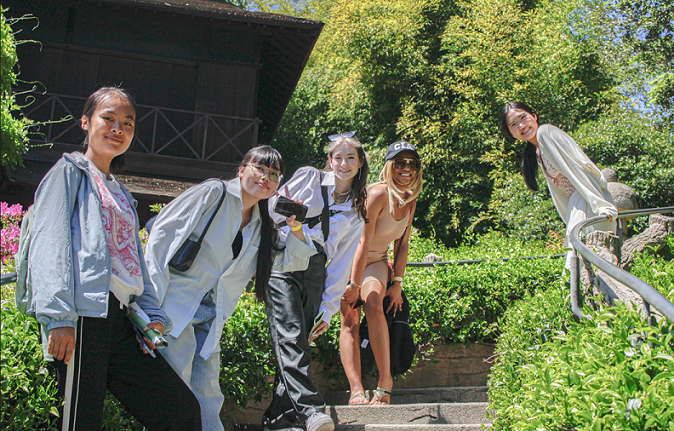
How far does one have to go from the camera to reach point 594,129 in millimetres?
13211

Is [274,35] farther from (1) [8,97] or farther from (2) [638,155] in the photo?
(2) [638,155]

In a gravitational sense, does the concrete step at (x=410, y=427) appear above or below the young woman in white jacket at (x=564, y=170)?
below

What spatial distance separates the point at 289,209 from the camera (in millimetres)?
3529

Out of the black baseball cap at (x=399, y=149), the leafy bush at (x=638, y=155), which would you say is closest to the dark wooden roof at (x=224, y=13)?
the leafy bush at (x=638, y=155)

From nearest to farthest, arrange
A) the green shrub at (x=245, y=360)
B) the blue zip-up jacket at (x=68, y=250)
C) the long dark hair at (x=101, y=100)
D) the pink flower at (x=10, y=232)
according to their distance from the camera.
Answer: the blue zip-up jacket at (x=68, y=250) < the long dark hair at (x=101, y=100) < the green shrub at (x=245, y=360) < the pink flower at (x=10, y=232)

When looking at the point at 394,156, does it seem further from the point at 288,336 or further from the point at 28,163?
the point at 28,163

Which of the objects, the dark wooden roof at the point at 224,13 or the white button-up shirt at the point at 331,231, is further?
the dark wooden roof at the point at 224,13

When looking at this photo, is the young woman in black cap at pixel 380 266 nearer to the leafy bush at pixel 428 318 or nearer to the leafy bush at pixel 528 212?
the leafy bush at pixel 428 318

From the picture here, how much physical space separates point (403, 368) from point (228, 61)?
9995 millimetres

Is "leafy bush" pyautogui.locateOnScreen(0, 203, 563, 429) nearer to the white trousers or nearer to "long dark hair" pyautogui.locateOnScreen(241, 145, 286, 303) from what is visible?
the white trousers

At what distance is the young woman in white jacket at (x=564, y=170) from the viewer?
4.27 meters

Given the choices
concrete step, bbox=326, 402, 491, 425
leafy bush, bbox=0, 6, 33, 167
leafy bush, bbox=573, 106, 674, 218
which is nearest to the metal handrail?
concrete step, bbox=326, 402, 491, 425

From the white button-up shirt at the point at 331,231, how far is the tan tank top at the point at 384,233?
36 cm

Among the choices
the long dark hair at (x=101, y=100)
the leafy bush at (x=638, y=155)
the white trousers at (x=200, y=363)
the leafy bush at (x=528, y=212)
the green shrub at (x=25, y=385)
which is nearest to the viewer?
the green shrub at (x=25, y=385)
